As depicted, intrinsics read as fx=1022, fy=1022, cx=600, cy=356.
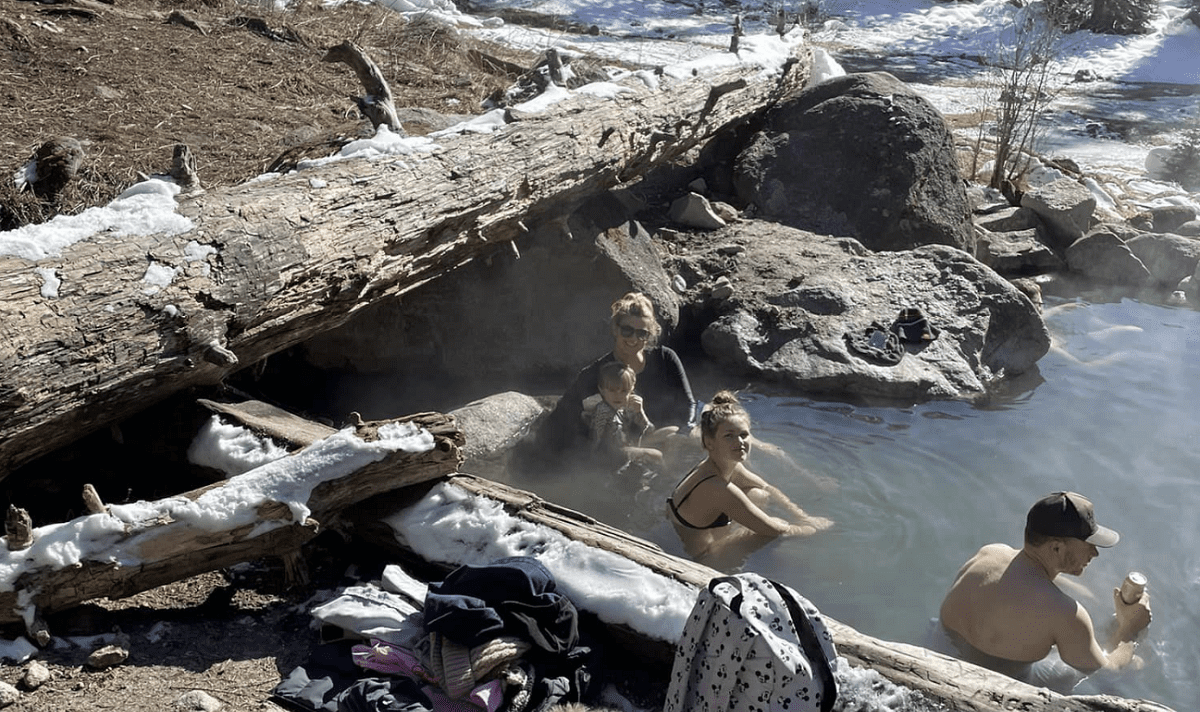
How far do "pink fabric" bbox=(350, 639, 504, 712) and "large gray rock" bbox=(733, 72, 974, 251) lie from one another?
6.20 meters

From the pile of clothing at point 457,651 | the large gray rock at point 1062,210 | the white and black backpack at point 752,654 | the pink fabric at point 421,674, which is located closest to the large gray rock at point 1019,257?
the large gray rock at point 1062,210

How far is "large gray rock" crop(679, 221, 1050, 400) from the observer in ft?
23.0

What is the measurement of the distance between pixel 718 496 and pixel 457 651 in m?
1.82

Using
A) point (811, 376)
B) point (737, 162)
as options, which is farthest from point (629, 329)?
point (737, 162)

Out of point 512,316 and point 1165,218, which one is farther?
point 1165,218

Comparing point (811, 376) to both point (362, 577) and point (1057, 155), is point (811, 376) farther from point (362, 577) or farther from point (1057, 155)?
point (1057, 155)

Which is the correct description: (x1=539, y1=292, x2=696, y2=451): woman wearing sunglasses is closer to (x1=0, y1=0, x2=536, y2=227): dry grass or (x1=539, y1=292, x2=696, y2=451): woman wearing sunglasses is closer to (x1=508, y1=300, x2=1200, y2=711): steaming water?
(x1=508, y1=300, x2=1200, y2=711): steaming water

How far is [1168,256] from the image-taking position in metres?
9.41

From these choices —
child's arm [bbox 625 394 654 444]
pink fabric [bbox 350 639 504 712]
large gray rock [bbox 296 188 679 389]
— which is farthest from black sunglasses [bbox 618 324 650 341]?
pink fabric [bbox 350 639 504 712]

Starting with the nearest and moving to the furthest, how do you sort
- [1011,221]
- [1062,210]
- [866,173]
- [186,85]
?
[186,85], [866,173], [1062,210], [1011,221]

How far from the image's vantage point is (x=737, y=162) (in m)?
9.34

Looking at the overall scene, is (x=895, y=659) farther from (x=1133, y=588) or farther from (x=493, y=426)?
(x=493, y=426)

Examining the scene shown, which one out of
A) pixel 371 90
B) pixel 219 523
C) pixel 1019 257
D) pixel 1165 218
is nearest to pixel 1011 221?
pixel 1019 257

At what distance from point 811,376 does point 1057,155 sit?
7.72 m
